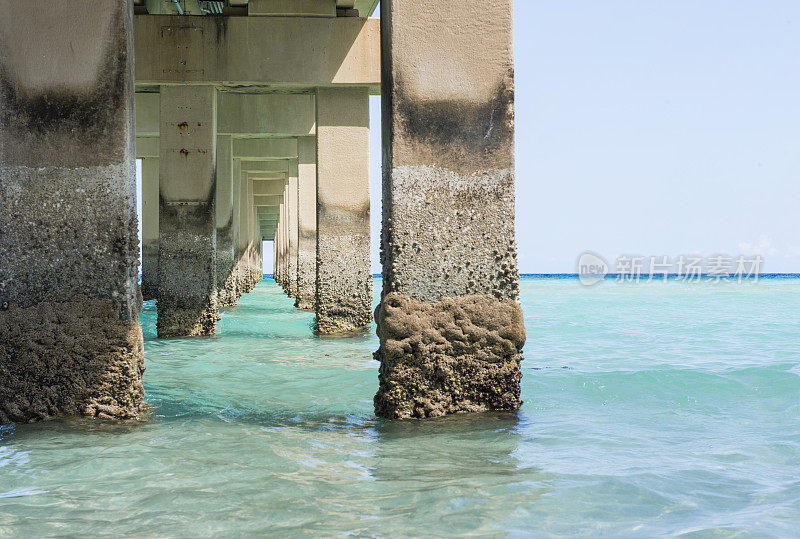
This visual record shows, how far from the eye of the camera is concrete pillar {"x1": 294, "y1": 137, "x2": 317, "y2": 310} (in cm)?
1517

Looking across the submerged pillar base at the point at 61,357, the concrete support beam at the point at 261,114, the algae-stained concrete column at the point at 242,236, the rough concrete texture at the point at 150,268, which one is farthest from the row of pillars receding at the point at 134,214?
the algae-stained concrete column at the point at 242,236

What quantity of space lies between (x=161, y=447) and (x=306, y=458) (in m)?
0.85

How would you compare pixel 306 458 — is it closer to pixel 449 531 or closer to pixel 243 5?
pixel 449 531

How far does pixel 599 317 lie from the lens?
18.1m

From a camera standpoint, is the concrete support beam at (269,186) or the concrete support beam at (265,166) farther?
the concrete support beam at (269,186)

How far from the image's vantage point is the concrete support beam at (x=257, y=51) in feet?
32.3

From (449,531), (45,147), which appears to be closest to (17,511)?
(449,531)

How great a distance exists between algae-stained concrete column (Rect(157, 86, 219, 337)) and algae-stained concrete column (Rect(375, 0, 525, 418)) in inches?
233

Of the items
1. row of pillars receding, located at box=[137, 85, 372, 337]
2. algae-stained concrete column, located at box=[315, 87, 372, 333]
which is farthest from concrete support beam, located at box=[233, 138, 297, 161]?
algae-stained concrete column, located at box=[315, 87, 372, 333]

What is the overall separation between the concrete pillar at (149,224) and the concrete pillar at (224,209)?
11.0ft

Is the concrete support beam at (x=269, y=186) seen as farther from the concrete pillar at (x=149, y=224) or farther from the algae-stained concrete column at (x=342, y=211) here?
the algae-stained concrete column at (x=342, y=211)

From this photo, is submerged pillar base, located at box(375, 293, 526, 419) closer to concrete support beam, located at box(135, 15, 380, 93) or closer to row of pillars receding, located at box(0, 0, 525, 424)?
row of pillars receding, located at box(0, 0, 525, 424)

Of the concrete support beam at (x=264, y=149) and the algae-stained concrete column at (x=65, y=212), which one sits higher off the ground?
the concrete support beam at (x=264, y=149)

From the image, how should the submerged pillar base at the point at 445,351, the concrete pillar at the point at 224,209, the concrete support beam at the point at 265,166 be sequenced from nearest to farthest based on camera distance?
the submerged pillar base at the point at 445,351 < the concrete pillar at the point at 224,209 < the concrete support beam at the point at 265,166
